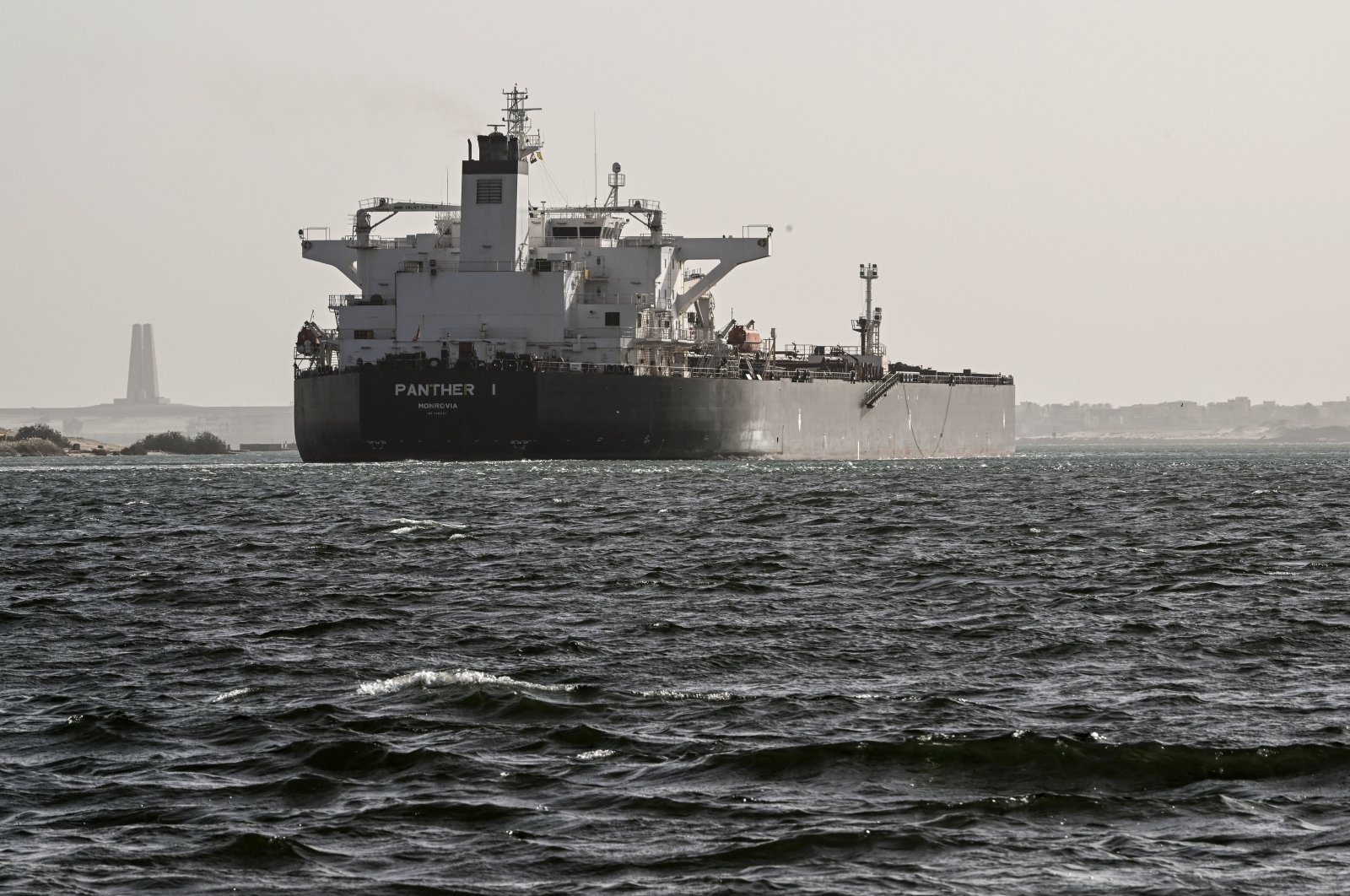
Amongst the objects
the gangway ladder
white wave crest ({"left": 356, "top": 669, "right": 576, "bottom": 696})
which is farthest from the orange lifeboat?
white wave crest ({"left": 356, "top": 669, "right": 576, "bottom": 696})

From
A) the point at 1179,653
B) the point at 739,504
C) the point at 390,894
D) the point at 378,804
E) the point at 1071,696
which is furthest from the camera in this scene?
the point at 739,504

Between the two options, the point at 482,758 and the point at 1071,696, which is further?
the point at 1071,696

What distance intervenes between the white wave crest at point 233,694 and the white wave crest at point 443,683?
76cm

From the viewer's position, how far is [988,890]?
7695 millimetres

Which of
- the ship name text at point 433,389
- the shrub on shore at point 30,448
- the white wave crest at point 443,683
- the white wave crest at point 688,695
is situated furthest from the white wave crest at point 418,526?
the shrub on shore at point 30,448

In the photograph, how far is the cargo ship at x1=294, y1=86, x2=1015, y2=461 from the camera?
62.7 meters

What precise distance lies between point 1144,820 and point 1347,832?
947mm

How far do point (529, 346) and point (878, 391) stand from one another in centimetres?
2514

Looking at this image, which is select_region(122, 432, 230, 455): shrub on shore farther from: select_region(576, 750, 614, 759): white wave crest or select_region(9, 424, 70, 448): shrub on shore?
select_region(576, 750, 614, 759): white wave crest

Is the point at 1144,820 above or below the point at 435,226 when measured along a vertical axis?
below

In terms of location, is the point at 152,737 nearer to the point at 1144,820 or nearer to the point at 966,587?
the point at 1144,820

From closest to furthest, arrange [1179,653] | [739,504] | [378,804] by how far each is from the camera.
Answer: [378,804]
[1179,653]
[739,504]

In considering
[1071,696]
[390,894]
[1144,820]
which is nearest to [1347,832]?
[1144,820]

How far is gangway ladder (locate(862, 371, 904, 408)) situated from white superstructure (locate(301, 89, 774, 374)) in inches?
556
